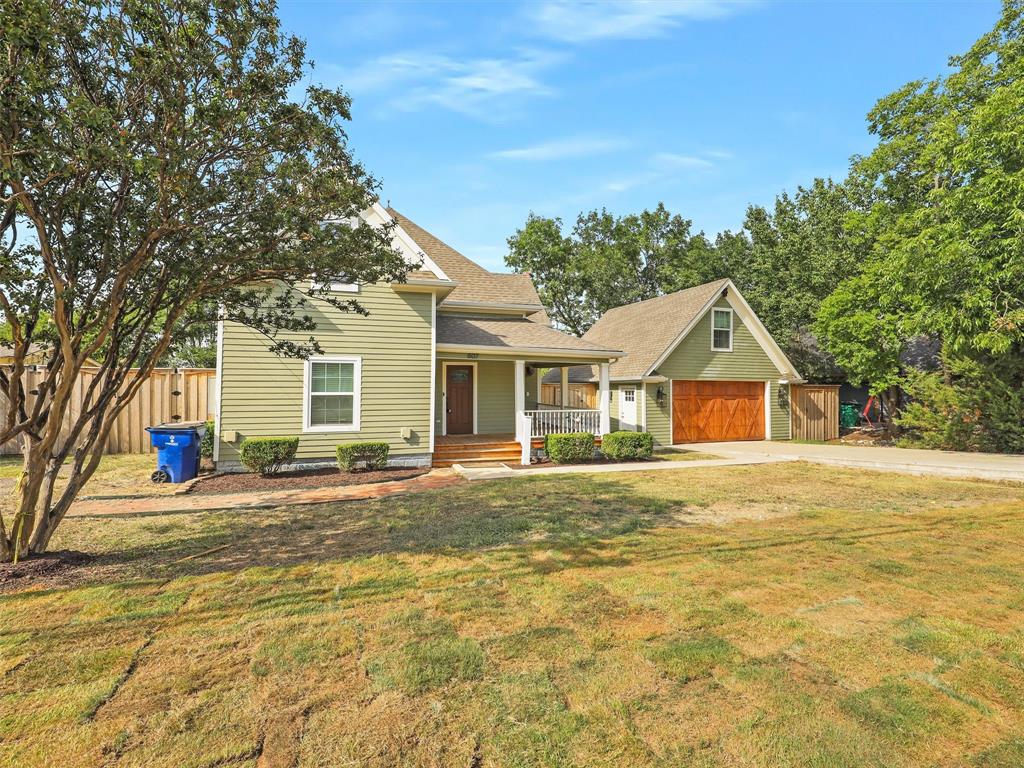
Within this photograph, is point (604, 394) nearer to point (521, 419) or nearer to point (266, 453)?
point (521, 419)

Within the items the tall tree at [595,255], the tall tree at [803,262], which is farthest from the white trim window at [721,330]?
the tall tree at [595,255]

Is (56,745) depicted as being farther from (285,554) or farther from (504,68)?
(504,68)

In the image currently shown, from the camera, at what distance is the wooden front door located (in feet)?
48.8

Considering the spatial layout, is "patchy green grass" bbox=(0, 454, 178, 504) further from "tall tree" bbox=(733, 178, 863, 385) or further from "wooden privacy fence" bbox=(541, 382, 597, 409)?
"tall tree" bbox=(733, 178, 863, 385)

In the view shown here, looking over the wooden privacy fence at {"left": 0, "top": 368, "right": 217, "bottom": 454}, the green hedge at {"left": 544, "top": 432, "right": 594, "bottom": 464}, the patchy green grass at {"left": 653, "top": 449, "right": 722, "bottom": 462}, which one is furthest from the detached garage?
the wooden privacy fence at {"left": 0, "top": 368, "right": 217, "bottom": 454}

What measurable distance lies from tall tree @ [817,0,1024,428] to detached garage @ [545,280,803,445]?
3.19 meters

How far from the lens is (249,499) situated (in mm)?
8414

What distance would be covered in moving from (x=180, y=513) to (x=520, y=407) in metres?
8.00

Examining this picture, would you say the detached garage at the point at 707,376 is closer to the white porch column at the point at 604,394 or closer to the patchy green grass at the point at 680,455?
the patchy green grass at the point at 680,455

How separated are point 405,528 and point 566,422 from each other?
309 inches

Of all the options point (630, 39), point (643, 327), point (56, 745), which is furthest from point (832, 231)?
point (56, 745)

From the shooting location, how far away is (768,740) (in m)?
2.45

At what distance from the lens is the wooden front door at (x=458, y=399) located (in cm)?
1487

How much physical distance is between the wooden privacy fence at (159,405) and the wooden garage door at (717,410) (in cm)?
1467
